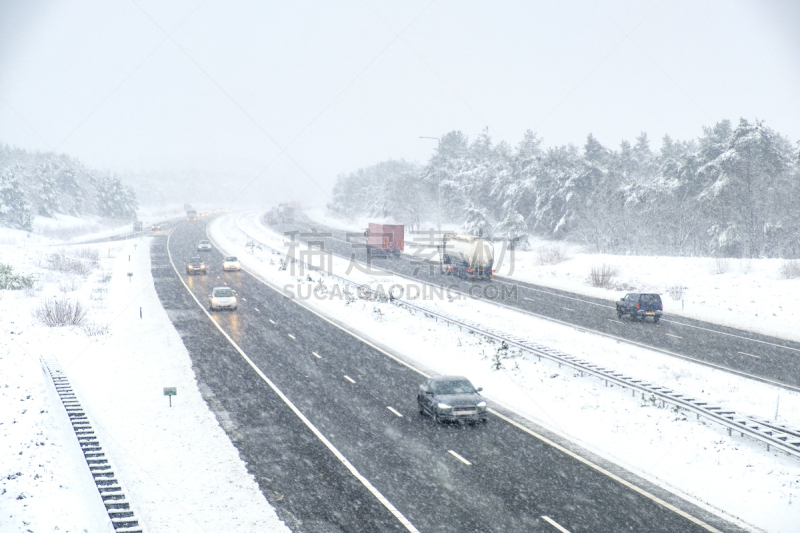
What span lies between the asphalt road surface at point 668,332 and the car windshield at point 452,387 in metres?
11.6

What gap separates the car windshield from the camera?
16812mm

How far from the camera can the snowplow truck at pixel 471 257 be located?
45.0m

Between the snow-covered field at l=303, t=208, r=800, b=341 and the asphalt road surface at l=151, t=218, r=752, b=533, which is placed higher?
the snow-covered field at l=303, t=208, r=800, b=341

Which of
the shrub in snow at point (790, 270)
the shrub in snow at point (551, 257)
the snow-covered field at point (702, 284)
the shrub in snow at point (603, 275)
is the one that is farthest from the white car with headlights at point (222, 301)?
the shrub in snow at point (790, 270)

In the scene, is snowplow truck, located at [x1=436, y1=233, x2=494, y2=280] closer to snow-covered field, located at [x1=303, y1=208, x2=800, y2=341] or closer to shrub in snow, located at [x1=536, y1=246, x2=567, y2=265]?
snow-covered field, located at [x1=303, y1=208, x2=800, y2=341]

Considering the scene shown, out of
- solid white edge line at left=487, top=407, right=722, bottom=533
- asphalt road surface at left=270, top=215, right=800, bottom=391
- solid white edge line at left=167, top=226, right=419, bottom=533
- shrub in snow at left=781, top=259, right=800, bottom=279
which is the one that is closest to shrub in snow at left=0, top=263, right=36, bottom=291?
solid white edge line at left=167, top=226, right=419, bottom=533

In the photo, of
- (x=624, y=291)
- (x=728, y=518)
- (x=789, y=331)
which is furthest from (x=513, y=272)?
(x=728, y=518)

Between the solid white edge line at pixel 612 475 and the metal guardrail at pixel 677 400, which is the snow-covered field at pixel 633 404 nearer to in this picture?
the metal guardrail at pixel 677 400

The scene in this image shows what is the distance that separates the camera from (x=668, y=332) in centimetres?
2828

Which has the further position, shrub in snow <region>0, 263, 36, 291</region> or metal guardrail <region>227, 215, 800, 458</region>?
shrub in snow <region>0, 263, 36, 291</region>

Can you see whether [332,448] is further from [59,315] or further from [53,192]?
[53,192]

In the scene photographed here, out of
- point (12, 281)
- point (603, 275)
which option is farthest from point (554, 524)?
point (12, 281)

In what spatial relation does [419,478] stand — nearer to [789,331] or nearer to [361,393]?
[361,393]

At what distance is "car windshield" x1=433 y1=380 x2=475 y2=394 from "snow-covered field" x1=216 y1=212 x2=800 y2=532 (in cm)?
214
